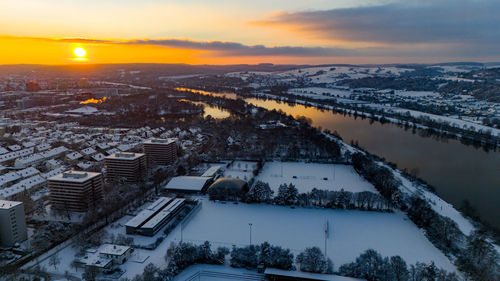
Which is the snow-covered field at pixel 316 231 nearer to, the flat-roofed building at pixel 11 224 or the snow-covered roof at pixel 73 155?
the flat-roofed building at pixel 11 224

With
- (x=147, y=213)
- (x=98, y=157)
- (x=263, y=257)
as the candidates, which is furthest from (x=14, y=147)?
(x=263, y=257)

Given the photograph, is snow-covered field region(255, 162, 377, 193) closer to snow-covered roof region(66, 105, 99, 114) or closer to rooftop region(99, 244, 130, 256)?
rooftop region(99, 244, 130, 256)

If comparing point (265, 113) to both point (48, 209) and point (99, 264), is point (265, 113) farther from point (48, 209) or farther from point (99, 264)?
point (99, 264)

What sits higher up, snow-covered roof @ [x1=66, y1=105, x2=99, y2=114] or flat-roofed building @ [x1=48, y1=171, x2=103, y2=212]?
snow-covered roof @ [x1=66, y1=105, x2=99, y2=114]

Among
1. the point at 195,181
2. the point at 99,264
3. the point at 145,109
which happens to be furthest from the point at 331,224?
the point at 145,109

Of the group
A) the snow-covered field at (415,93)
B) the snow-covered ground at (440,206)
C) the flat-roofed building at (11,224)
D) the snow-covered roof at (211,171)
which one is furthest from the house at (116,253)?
the snow-covered field at (415,93)

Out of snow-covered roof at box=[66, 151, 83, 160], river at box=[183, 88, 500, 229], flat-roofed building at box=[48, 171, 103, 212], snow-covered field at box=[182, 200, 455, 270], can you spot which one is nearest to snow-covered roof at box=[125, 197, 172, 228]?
snow-covered field at box=[182, 200, 455, 270]
